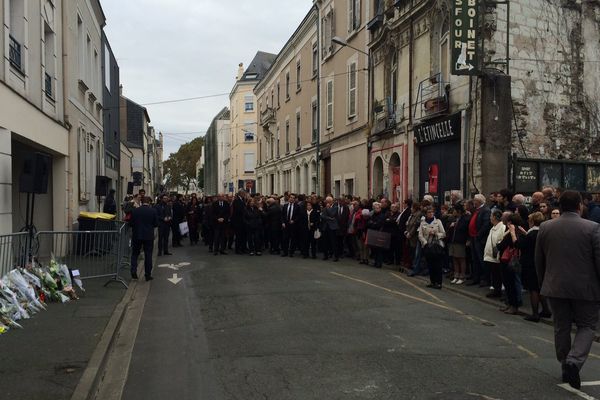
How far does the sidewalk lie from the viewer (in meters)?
4.76

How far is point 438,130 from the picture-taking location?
1598 cm

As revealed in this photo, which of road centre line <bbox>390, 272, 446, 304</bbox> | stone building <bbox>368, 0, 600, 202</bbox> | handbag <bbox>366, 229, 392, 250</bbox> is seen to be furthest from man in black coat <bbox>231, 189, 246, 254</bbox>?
stone building <bbox>368, 0, 600, 202</bbox>

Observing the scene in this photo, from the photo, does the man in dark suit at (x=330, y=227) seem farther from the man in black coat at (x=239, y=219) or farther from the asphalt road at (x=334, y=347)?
the asphalt road at (x=334, y=347)

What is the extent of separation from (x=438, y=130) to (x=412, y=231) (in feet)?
15.5

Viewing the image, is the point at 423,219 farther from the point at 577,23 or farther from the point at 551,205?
the point at 577,23

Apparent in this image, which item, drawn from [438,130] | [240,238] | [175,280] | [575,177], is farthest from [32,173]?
[575,177]

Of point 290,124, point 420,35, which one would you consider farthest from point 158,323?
point 290,124

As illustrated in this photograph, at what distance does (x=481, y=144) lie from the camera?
13.9 meters

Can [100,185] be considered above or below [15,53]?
below

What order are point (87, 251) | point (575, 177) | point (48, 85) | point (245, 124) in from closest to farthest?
point (87, 251), point (48, 85), point (575, 177), point (245, 124)

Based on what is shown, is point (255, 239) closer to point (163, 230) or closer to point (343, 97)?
point (163, 230)

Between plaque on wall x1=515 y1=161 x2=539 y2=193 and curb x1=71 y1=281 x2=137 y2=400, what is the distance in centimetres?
1019

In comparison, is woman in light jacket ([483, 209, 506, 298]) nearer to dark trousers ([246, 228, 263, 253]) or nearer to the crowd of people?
the crowd of people

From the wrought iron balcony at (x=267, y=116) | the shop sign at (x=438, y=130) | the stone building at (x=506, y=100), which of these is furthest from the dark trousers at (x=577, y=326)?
the wrought iron balcony at (x=267, y=116)
